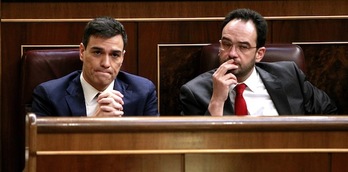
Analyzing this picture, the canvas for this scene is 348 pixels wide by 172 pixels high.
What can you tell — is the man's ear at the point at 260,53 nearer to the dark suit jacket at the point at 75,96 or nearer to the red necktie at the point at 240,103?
the red necktie at the point at 240,103

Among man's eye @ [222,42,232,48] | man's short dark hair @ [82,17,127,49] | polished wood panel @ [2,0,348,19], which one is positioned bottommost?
man's eye @ [222,42,232,48]

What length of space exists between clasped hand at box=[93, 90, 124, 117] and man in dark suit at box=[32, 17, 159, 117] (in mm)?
67

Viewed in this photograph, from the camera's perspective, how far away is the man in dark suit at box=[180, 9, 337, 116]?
2.05 m

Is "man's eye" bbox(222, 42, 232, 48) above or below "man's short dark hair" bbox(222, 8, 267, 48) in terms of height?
below

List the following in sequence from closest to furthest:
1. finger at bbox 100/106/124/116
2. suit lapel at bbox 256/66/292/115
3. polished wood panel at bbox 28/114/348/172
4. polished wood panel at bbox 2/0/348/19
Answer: polished wood panel at bbox 28/114/348/172 < finger at bbox 100/106/124/116 < suit lapel at bbox 256/66/292/115 < polished wood panel at bbox 2/0/348/19

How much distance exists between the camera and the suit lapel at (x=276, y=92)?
2107 mm

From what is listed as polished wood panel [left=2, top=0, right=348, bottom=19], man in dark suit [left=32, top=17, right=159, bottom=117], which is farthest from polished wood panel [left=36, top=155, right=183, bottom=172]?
polished wood panel [left=2, top=0, right=348, bottom=19]

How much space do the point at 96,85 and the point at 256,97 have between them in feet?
1.55

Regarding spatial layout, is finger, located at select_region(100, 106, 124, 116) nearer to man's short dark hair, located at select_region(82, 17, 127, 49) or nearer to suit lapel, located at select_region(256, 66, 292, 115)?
man's short dark hair, located at select_region(82, 17, 127, 49)

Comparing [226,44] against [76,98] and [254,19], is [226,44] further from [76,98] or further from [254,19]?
[76,98]

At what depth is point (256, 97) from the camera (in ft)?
7.01

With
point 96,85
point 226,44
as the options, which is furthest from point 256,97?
point 96,85

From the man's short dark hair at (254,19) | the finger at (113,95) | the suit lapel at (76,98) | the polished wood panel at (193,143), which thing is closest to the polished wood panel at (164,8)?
Answer: the man's short dark hair at (254,19)

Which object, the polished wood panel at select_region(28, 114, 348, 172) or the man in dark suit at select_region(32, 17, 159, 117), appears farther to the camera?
the man in dark suit at select_region(32, 17, 159, 117)
